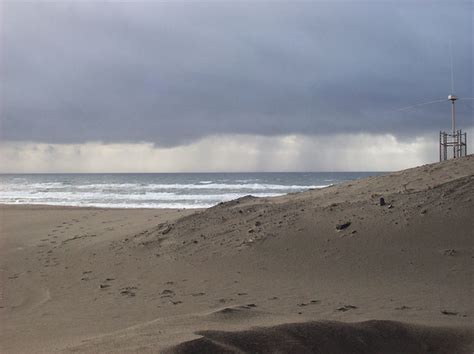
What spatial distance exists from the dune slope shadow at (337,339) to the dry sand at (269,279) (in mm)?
13

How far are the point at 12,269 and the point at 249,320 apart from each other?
19.9ft

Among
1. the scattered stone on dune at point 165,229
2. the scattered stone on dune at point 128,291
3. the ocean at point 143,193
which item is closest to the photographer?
the scattered stone on dune at point 128,291

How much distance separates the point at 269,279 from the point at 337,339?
3067 millimetres

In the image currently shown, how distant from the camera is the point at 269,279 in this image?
293 inches

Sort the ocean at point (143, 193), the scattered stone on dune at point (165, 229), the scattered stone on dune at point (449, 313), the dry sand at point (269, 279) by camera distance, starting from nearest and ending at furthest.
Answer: the dry sand at point (269, 279), the scattered stone on dune at point (449, 313), the scattered stone on dune at point (165, 229), the ocean at point (143, 193)

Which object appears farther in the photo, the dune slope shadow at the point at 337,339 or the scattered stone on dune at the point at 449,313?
the scattered stone on dune at the point at 449,313

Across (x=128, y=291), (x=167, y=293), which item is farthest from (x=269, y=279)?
(x=128, y=291)

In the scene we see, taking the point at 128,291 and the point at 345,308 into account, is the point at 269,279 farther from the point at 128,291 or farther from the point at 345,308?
the point at 128,291

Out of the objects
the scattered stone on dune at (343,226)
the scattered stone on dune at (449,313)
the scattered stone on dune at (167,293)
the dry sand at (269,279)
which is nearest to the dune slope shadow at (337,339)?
the dry sand at (269,279)

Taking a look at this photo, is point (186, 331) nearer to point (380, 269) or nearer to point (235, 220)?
point (380, 269)

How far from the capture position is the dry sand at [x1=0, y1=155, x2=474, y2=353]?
4.47m

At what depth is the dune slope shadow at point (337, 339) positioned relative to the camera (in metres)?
3.99

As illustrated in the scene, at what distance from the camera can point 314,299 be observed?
20.6ft

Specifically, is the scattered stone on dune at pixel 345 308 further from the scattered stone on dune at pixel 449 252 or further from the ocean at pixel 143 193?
the ocean at pixel 143 193
